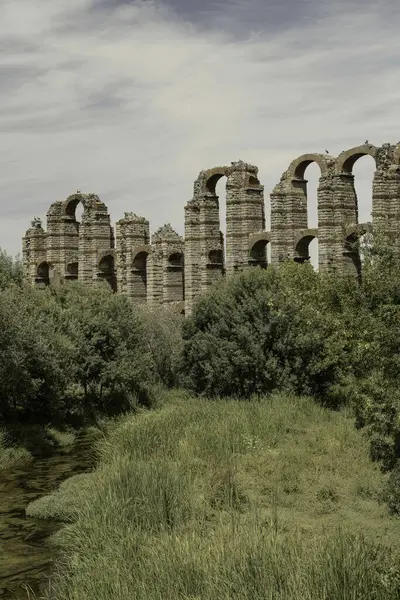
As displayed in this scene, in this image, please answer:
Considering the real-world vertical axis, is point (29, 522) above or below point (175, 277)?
below

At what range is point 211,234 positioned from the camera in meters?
47.1

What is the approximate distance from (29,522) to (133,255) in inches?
1334

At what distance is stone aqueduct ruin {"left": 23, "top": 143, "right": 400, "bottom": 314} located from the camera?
38.7 metres

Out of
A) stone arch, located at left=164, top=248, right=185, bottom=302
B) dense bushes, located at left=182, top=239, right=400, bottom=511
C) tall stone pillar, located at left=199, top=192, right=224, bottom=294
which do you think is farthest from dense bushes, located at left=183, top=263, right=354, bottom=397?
stone arch, located at left=164, top=248, right=185, bottom=302

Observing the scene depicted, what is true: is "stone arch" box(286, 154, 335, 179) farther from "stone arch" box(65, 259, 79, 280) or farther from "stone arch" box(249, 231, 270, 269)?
"stone arch" box(65, 259, 79, 280)

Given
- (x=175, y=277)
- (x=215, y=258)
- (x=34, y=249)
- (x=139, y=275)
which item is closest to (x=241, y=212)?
(x=215, y=258)

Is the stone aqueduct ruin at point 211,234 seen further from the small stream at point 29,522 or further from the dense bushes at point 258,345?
the small stream at point 29,522

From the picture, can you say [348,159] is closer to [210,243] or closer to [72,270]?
[210,243]

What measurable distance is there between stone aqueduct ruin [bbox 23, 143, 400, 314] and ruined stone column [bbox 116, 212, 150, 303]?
56 mm

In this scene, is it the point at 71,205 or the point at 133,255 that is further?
the point at 71,205

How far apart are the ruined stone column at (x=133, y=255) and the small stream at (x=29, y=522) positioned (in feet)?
77.1

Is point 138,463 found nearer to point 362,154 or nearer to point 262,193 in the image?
point 362,154

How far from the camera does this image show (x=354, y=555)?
10.7 metres

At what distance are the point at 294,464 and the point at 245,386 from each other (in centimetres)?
1130
